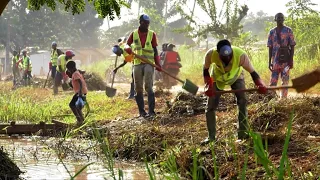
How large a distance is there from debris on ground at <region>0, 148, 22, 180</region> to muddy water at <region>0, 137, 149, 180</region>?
0.44m

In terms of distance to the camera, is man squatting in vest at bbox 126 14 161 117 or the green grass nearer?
man squatting in vest at bbox 126 14 161 117

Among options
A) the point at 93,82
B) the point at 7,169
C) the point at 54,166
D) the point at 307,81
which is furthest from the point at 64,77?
the point at 307,81

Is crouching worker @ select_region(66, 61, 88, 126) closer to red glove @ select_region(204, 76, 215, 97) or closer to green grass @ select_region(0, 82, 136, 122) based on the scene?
green grass @ select_region(0, 82, 136, 122)

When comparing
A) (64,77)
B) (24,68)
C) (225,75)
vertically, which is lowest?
(24,68)

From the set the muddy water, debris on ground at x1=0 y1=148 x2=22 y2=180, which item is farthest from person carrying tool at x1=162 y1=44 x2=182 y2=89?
debris on ground at x1=0 y1=148 x2=22 y2=180

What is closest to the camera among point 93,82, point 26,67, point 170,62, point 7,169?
point 7,169

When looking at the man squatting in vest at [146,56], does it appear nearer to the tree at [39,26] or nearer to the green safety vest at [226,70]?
the green safety vest at [226,70]

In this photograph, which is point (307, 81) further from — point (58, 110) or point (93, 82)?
point (93, 82)

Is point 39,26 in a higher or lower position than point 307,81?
higher

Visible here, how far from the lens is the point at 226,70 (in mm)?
7738

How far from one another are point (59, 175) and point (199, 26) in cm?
1648

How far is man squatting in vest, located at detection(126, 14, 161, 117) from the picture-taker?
1135cm

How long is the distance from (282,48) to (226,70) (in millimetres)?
4254

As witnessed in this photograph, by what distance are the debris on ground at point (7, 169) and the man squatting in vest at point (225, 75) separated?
83.0 inches
